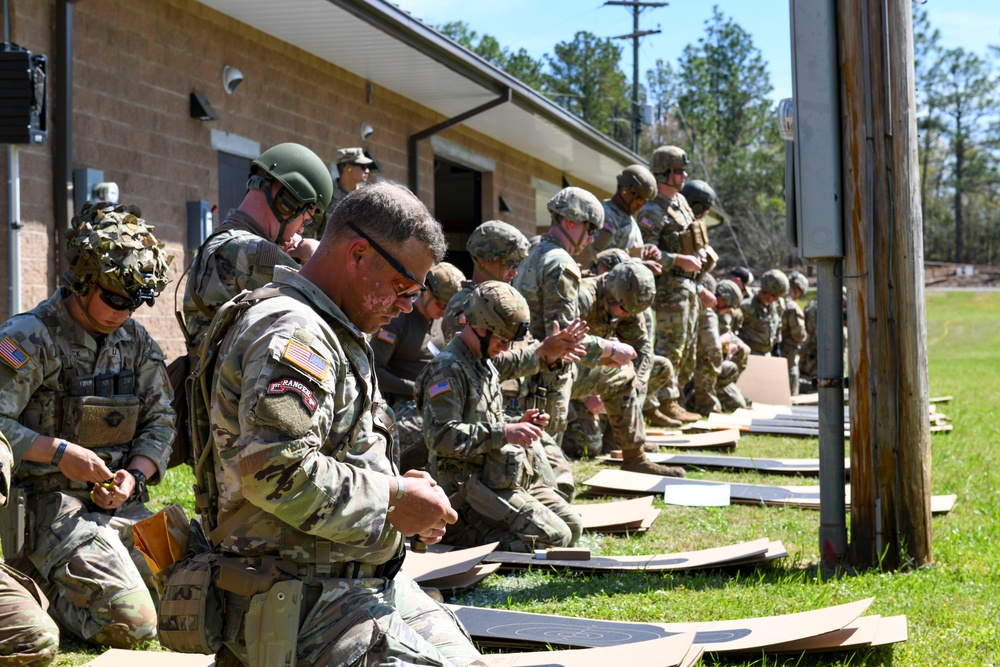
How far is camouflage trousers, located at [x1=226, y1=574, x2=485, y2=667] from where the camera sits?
289 cm

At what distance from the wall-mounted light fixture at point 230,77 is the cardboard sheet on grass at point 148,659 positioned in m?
7.35

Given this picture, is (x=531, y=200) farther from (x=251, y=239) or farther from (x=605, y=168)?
(x=251, y=239)

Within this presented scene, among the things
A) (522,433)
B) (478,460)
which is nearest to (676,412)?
(478,460)

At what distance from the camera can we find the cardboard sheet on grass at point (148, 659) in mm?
4305

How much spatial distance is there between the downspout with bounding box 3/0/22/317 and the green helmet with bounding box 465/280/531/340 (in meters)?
3.85

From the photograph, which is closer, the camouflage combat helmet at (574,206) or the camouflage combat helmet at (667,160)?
the camouflage combat helmet at (574,206)

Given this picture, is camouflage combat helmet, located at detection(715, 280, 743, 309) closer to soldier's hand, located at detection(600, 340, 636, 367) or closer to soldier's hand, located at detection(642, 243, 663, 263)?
soldier's hand, located at detection(642, 243, 663, 263)

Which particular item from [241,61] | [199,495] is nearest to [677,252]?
[241,61]

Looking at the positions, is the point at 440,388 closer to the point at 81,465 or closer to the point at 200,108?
the point at 81,465

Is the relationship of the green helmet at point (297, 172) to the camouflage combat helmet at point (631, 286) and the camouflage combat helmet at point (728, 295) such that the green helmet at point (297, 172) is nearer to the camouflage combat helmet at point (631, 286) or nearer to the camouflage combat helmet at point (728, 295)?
the camouflage combat helmet at point (631, 286)

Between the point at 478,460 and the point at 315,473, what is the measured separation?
3507mm

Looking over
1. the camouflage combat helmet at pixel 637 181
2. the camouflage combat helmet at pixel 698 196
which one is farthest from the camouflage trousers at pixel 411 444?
the camouflage combat helmet at pixel 698 196

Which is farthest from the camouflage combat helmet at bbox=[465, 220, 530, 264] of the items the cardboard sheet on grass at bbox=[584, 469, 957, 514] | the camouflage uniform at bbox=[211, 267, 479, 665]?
the camouflage uniform at bbox=[211, 267, 479, 665]

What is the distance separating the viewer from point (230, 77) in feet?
35.2
